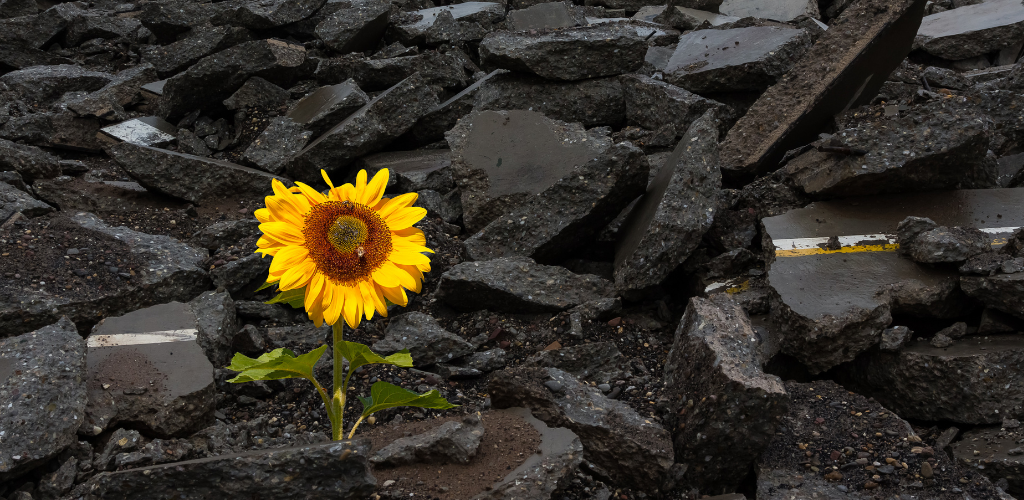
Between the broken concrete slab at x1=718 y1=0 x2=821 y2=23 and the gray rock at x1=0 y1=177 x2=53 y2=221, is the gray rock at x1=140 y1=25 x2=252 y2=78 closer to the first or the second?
the gray rock at x1=0 y1=177 x2=53 y2=221

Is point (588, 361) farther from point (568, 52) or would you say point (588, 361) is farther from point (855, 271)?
point (568, 52)

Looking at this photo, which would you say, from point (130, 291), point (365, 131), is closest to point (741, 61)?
point (365, 131)

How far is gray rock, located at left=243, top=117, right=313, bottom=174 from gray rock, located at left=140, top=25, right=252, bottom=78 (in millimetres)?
1627

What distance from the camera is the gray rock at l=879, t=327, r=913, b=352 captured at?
3379 millimetres

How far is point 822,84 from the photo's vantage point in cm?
488

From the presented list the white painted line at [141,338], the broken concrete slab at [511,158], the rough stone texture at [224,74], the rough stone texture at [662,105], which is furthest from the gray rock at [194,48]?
the white painted line at [141,338]

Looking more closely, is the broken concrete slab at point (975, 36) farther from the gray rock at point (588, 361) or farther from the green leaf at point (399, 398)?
the green leaf at point (399, 398)

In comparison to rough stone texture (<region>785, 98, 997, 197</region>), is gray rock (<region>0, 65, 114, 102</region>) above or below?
above

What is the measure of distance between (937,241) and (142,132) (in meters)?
5.76

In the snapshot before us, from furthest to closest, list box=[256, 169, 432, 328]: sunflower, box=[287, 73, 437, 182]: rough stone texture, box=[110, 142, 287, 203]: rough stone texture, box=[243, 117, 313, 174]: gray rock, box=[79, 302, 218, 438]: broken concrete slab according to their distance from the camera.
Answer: box=[243, 117, 313, 174]: gray rock, box=[287, 73, 437, 182]: rough stone texture, box=[110, 142, 287, 203]: rough stone texture, box=[79, 302, 218, 438]: broken concrete slab, box=[256, 169, 432, 328]: sunflower

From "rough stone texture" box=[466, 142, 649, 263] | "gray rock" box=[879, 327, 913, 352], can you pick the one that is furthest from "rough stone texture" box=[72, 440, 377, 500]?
"gray rock" box=[879, 327, 913, 352]

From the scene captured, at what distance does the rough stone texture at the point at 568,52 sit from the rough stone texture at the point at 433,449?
383 centimetres

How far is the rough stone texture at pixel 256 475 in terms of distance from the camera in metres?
2.15

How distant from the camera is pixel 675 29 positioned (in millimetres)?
7984
